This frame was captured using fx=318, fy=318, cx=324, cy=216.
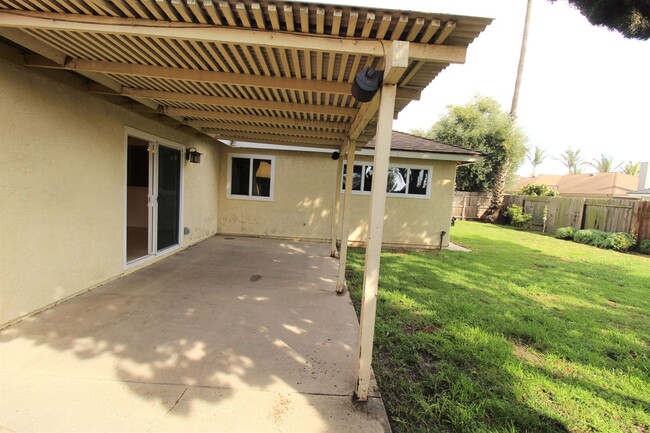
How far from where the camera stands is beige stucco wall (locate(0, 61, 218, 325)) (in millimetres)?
3193

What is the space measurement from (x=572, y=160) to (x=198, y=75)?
5964 cm

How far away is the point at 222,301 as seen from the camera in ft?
14.2

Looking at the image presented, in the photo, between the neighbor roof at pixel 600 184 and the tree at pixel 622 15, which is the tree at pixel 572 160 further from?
the tree at pixel 622 15

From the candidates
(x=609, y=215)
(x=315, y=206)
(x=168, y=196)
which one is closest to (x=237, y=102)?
(x=168, y=196)

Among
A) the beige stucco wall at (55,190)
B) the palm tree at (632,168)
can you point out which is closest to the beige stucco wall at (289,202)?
the beige stucco wall at (55,190)

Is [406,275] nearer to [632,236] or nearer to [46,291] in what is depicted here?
[46,291]

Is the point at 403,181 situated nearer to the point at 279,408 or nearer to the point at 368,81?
the point at 368,81

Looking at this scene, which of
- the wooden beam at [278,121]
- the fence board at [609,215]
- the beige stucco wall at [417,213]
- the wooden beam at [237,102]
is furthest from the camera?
the fence board at [609,215]

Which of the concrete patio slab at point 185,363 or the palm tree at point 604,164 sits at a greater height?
the palm tree at point 604,164

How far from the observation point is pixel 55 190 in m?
3.75

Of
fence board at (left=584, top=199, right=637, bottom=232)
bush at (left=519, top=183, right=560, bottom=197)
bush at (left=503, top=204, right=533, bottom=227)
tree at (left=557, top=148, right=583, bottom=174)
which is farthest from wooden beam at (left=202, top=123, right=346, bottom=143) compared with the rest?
tree at (left=557, top=148, right=583, bottom=174)

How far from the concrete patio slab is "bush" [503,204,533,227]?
1516 cm

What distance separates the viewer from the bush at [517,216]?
52.9ft

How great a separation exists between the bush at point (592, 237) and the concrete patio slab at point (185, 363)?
11.4 meters
